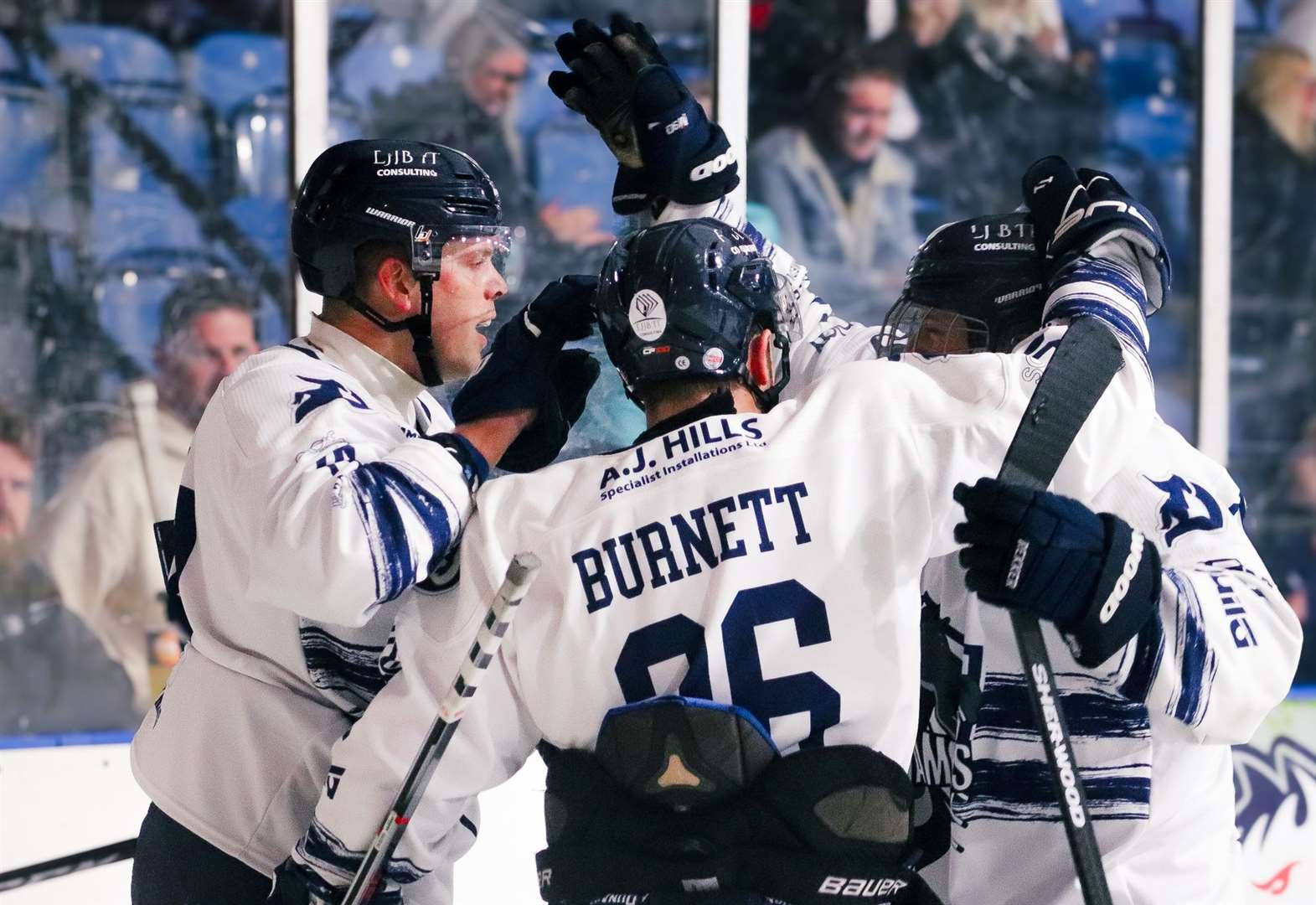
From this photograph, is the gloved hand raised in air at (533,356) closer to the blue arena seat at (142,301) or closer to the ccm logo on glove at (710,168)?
the ccm logo on glove at (710,168)

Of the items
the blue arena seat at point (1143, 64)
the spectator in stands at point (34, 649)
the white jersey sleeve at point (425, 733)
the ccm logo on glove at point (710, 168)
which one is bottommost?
the spectator in stands at point (34, 649)

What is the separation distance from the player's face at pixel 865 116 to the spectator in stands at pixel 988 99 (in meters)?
0.09

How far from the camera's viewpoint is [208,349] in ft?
12.2

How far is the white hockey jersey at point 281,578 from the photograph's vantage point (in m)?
1.46

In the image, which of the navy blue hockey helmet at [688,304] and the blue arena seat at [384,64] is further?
the blue arena seat at [384,64]

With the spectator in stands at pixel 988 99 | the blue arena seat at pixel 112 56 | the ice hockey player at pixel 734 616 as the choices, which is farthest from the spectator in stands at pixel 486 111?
the ice hockey player at pixel 734 616

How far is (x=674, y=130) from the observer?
1.98 metres

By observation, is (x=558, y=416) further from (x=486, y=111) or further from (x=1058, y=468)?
(x=486, y=111)

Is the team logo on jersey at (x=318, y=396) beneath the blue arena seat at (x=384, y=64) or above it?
beneath

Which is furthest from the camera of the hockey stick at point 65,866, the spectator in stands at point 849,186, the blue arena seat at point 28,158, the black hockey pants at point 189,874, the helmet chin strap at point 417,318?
the spectator in stands at point 849,186

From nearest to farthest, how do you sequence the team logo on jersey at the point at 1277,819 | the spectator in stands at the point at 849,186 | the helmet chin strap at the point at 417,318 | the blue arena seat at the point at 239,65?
the helmet chin strap at the point at 417,318
the team logo on jersey at the point at 1277,819
the blue arena seat at the point at 239,65
the spectator in stands at the point at 849,186

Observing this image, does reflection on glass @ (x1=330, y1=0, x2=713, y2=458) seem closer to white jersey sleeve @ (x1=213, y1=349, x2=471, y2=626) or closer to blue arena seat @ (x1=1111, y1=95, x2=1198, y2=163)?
blue arena seat @ (x1=1111, y1=95, x2=1198, y2=163)

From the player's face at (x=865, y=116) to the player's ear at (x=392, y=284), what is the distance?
8.41 feet

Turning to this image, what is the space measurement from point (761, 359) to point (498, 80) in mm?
2642
